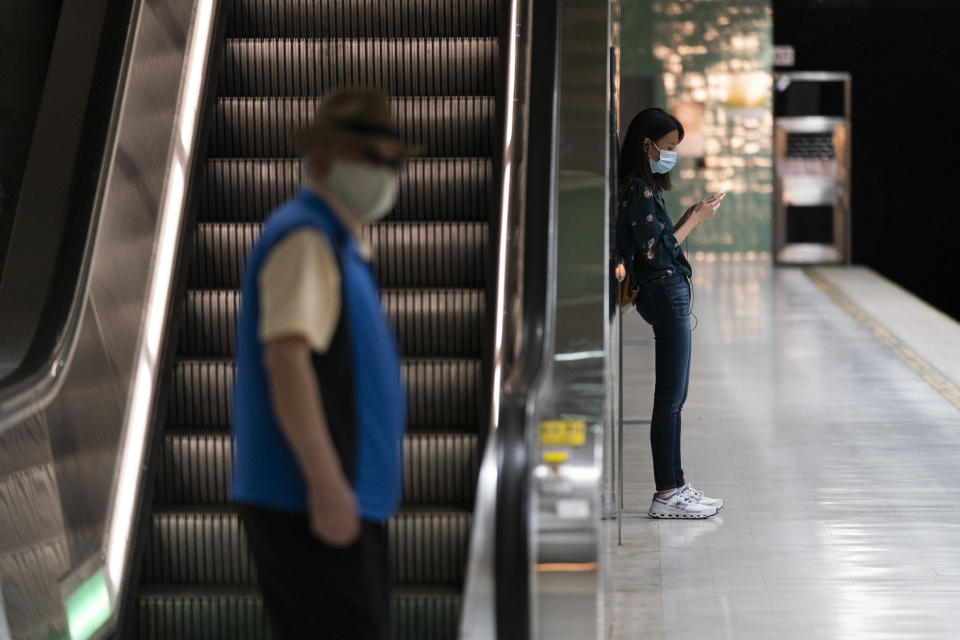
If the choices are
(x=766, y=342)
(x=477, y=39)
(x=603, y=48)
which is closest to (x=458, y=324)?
(x=603, y=48)

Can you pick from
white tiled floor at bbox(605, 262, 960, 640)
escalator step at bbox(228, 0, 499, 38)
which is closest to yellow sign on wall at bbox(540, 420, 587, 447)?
white tiled floor at bbox(605, 262, 960, 640)

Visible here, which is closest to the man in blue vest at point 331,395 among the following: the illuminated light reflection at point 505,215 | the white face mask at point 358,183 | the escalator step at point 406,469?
the white face mask at point 358,183

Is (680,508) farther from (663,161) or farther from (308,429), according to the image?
(308,429)

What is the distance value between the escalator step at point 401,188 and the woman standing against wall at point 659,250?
1.89 feet

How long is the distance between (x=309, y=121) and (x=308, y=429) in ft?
12.5

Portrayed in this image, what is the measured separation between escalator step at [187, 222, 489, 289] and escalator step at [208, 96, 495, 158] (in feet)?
1.80

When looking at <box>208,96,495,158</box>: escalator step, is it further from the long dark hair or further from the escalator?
the long dark hair

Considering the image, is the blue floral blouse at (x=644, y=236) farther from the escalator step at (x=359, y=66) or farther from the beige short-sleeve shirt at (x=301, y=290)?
the beige short-sleeve shirt at (x=301, y=290)

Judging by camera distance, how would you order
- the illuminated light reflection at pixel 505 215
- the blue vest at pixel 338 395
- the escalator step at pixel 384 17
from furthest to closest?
the escalator step at pixel 384 17
the illuminated light reflection at pixel 505 215
the blue vest at pixel 338 395

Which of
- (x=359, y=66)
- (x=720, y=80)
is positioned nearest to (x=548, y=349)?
(x=359, y=66)

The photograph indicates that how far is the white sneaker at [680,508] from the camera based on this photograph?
5.77m

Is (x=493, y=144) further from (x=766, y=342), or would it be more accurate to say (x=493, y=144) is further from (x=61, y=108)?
(x=766, y=342)

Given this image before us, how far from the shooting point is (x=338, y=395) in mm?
2455

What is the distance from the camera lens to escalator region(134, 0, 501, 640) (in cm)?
468
